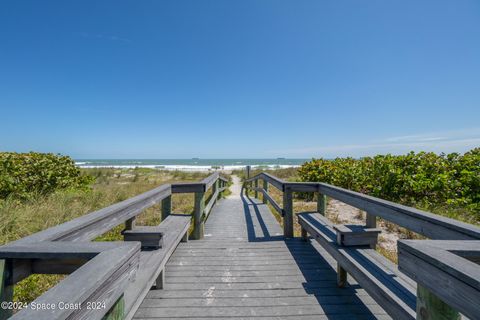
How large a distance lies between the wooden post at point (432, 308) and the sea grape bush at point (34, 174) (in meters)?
9.37

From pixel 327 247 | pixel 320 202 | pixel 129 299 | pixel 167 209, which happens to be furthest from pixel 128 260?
pixel 320 202

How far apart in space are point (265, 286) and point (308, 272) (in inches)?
28.0

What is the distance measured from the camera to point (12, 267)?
1.32 m

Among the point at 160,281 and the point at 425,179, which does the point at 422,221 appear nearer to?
the point at 160,281

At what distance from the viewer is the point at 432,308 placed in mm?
1393

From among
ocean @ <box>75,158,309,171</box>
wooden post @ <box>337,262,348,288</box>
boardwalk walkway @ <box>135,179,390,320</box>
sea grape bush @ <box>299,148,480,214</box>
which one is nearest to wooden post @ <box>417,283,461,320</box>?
boardwalk walkway @ <box>135,179,390,320</box>

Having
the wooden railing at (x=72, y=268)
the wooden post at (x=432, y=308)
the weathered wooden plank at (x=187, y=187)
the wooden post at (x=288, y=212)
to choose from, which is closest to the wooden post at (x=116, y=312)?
the wooden railing at (x=72, y=268)

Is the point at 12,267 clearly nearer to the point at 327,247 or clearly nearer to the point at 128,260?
the point at 128,260

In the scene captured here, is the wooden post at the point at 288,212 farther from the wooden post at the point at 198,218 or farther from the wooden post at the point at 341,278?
the wooden post at the point at 341,278

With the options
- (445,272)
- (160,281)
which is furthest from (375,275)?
(160,281)

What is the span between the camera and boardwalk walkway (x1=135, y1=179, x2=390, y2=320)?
7.94 feet

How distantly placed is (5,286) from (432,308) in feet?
7.91

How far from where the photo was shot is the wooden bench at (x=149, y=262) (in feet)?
6.20

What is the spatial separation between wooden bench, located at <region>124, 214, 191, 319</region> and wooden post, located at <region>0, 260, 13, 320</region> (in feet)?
2.20
